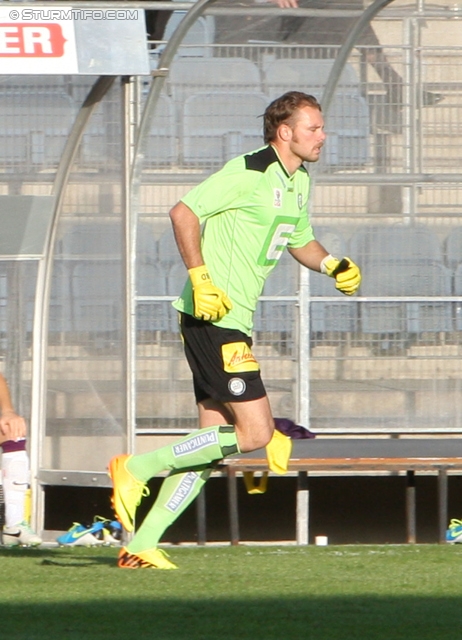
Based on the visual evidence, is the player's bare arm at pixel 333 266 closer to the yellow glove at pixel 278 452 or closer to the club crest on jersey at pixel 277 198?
the club crest on jersey at pixel 277 198

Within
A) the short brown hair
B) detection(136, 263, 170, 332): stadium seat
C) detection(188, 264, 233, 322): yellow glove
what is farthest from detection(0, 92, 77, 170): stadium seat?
detection(188, 264, 233, 322): yellow glove

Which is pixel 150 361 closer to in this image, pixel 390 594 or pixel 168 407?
→ pixel 168 407

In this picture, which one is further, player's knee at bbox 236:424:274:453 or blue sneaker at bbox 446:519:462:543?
blue sneaker at bbox 446:519:462:543

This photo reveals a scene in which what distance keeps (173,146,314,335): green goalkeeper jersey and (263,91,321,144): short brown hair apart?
0.09 meters

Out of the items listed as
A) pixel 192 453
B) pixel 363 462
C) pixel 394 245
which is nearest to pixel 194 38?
pixel 394 245

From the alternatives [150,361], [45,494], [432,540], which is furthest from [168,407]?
[432,540]

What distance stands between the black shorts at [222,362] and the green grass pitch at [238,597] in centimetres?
71

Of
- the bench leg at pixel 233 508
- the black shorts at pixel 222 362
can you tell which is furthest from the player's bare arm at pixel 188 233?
the bench leg at pixel 233 508

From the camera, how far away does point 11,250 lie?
7.91 meters

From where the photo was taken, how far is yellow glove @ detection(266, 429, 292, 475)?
507 cm

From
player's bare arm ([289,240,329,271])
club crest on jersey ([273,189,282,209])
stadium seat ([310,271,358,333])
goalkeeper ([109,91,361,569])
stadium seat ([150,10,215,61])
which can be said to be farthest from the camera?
stadium seat ([310,271,358,333])

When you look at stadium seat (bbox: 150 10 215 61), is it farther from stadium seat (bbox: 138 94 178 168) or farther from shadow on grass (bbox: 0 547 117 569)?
shadow on grass (bbox: 0 547 117 569)

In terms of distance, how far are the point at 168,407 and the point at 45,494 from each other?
3.19ft

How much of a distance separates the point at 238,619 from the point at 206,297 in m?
1.31
